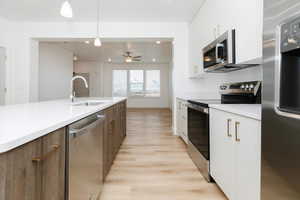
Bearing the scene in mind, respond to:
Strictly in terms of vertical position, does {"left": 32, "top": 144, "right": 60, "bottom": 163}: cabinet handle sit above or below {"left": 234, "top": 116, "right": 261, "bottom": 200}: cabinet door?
above

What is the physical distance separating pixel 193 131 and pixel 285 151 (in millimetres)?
1882

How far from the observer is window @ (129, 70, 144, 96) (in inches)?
457

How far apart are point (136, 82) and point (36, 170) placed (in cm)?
1093

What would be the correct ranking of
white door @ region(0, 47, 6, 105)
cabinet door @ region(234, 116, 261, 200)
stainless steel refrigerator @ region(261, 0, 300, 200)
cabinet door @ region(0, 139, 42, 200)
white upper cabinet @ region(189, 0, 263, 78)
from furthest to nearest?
white door @ region(0, 47, 6, 105) → white upper cabinet @ region(189, 0, 263, 78) → cabinet door @ region(234, 116, 261, 200) → stainless steel refrigerator @ region(261, 0, 300, 200) → cabinet door @ region(0, 139, 42, 200)

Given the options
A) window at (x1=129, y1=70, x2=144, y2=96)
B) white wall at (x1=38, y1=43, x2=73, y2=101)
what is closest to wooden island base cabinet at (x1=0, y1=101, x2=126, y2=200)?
white wall at (x1=38, y1=43, x2=73, y2=101)

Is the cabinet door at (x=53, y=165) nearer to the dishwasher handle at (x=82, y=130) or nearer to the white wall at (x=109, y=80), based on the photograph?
the dishwasher handle at (x=82, y=130)

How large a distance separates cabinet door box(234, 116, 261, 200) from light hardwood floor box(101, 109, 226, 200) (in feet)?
1.60

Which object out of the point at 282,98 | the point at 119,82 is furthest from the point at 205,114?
the point at 119,82

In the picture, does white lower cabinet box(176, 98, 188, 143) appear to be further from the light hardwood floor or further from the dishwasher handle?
the dishwasher handle

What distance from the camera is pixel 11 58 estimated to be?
4734 millimetres

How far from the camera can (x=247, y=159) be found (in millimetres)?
1425

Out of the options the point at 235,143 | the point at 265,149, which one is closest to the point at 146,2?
the point at 235,143

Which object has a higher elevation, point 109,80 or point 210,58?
point 109,80

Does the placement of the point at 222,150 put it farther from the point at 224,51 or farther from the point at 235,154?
the point at 224,51
